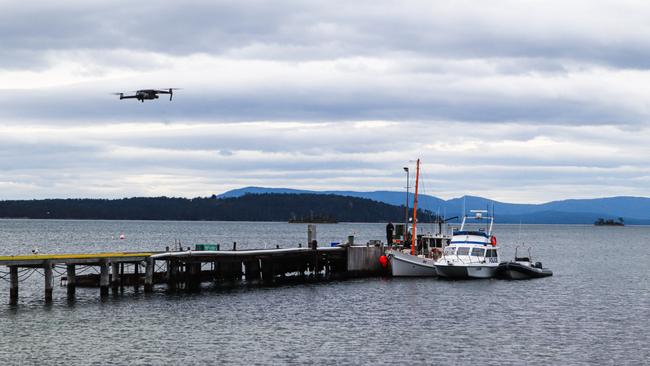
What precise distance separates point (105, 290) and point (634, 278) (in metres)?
56.8

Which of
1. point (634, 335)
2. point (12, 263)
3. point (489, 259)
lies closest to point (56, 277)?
point (12, 263)

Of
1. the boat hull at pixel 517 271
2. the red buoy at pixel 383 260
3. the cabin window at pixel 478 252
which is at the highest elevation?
the cabin window at pixel 478 252

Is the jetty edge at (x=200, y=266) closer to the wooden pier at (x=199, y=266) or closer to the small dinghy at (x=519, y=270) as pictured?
the wooden pier at (x=199, y=266)

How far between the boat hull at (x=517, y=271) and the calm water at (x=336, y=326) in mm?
6222

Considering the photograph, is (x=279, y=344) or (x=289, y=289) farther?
(x=289, y=289)

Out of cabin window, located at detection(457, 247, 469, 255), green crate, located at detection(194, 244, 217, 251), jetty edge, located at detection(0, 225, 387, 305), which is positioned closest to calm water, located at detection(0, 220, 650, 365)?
jetty edge, located at detection(0, 225, 387, 305)

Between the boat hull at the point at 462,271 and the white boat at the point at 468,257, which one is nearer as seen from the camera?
the boat hull at the point at 462,271

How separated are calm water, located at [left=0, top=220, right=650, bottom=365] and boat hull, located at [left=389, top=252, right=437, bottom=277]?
527 cm

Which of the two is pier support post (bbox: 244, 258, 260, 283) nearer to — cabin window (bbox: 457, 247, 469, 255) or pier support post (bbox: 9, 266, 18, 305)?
cabin window (bbox: 457, 247, 469, 255)

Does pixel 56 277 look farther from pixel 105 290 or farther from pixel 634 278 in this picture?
pixel 634 278

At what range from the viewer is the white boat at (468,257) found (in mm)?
73894

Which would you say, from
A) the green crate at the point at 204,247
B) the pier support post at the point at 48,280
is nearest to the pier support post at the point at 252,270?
the green crate at the point at 204,247

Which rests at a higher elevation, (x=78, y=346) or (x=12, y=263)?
→ (x=12, y=263)

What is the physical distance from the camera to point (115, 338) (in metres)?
43.1
